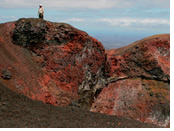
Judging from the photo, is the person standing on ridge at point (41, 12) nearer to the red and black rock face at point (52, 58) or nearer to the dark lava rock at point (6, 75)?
the red and black rock face at point (52, 58)

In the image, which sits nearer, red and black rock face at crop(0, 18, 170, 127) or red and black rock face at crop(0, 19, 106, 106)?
red and black rock face at crop(0, 19, 106, 106)

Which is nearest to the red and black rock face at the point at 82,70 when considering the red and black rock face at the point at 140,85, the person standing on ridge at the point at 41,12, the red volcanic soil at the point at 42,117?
the red and black rock face at the point at 140,85

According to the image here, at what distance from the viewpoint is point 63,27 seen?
25281 mm

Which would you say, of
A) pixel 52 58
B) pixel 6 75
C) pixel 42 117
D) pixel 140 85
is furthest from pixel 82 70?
pixel 42 117

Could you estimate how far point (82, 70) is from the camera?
85.4 feet

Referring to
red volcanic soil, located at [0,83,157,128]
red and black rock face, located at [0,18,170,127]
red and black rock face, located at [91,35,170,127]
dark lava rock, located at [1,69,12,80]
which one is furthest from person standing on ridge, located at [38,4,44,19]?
red and black rock face, located at [91,35,170,127]

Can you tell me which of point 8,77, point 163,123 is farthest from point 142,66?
point 8,77

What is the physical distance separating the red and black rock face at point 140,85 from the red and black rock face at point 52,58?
353 centimetres

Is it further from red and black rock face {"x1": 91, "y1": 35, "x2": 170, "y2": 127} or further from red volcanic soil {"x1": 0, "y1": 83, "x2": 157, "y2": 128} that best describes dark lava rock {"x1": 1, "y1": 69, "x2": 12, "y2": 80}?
red and black rock face {"x1": 91, "y1": 35, "x2": 170, "y2": 127}

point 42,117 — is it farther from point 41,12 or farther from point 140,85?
point 140,85

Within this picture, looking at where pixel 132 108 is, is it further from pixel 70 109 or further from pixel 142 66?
pixel 70 109

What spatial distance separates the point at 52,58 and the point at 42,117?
12.3m

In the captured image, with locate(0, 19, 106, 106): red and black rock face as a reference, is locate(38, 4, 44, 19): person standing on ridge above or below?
above

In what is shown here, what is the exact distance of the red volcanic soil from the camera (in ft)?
39.3
